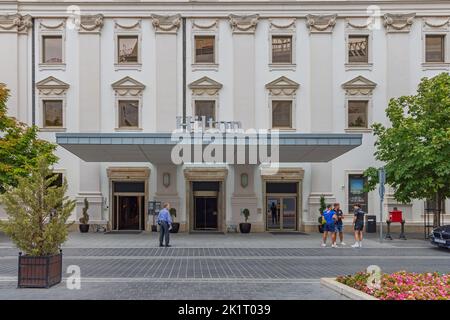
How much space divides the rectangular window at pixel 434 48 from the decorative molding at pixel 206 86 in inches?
474

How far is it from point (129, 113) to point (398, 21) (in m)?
16.1


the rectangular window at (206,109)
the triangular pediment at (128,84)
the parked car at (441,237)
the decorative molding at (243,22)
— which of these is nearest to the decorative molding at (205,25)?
the decorative molding at (243,22)

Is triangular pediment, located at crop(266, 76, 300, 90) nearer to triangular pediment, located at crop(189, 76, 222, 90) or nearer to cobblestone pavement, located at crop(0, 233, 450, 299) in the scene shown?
triangular pediment, located at crop(189, 76, 222, 90)

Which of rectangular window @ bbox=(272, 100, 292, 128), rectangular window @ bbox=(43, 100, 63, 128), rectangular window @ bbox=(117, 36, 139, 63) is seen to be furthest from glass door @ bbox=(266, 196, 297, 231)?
rectangular window @ bbox=(43, 100, 63, 128)

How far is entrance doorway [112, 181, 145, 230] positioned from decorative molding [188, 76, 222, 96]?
6.18 m

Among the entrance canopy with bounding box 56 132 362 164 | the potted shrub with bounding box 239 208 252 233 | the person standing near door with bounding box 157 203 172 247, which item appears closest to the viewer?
the person standing near door with bounding box 157 203 172 247

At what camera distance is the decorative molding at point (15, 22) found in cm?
2962

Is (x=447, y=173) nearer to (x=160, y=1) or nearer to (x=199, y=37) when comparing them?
(x=199, y=37)

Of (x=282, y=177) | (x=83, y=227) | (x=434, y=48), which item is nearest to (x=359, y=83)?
(x=434, y=48)

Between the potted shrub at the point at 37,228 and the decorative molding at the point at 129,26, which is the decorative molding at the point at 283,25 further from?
the potted shrub at the point at 37,228

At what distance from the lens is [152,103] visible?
2983 centimetres

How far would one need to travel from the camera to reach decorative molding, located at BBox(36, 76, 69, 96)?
29.8m

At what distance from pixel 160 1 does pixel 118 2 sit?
2403 millimetres
